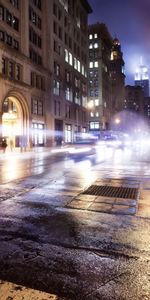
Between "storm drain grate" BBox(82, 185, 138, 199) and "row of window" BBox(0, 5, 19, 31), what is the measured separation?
101 ft

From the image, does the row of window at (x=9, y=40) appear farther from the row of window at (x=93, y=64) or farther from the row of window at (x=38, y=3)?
the row of window at (x=93, y=64)

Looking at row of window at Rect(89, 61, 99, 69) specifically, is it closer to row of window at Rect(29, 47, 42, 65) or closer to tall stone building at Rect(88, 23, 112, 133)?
tall stone building at Rect(88, 23, 112, 133)

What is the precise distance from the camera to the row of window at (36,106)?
40.5m

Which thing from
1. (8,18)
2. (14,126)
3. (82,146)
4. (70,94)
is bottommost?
(82,146)

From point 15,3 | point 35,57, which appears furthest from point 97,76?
point 15,3

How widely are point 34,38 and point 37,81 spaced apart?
6924 millimetres

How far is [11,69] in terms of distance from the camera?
112 ft

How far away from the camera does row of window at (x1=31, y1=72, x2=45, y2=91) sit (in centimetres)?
4044

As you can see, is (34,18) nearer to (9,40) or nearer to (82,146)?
(9,40)

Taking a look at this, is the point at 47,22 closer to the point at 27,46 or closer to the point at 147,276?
the point at 27,46

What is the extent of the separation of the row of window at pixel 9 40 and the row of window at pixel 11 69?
242cm

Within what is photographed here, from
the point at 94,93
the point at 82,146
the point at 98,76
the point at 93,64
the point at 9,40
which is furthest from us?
the point at 94,93

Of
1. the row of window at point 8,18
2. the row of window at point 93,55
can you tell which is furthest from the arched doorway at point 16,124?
the row of window at point 93,55

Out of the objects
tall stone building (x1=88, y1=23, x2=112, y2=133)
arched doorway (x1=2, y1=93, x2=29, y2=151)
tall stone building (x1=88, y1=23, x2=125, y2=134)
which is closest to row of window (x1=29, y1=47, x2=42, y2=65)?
arched doorway (x1=2, y1=93, x2=29, y2=151)
